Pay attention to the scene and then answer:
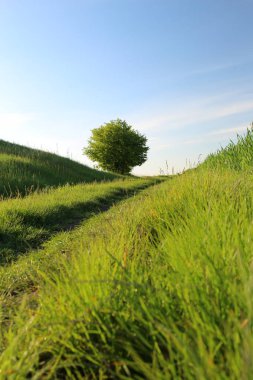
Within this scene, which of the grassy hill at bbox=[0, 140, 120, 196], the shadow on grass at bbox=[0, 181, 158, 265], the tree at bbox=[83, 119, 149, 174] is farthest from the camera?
the tree at bbox=[83, 119, 149, 174]

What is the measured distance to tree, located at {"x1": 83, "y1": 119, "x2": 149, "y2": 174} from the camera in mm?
51031

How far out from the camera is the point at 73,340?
7.31ft

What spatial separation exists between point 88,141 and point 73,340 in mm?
53742

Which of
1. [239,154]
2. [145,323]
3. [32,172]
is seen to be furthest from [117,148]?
[145,323]

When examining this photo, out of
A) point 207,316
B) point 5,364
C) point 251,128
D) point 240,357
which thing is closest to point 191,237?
point 207,316

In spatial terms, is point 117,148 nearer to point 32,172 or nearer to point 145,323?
point 32,172

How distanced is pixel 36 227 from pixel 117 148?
42572 millimetres

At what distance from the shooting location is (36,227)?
8.75m

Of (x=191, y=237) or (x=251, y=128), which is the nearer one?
(x=191, y=237)

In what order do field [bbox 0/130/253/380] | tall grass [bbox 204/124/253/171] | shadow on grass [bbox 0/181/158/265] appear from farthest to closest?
tall grass [bbox 204/124/253/171], shadow on grass [bbox 0/181/158/265], field [bbox 0/130/253/380]

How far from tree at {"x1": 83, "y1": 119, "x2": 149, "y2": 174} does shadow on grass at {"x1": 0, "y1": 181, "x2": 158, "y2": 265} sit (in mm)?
38902

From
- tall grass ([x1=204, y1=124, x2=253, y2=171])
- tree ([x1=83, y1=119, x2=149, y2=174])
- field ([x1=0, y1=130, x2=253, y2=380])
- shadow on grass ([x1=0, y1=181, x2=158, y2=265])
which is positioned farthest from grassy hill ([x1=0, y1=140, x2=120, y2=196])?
tree ([x1=83, y1=119, x2=149, y2=174])

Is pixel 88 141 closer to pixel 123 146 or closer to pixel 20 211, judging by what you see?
pixel 123 146

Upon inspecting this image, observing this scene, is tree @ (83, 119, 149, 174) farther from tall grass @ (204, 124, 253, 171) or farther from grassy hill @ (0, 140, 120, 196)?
tall grass @ (204, 124, 253, 171)
